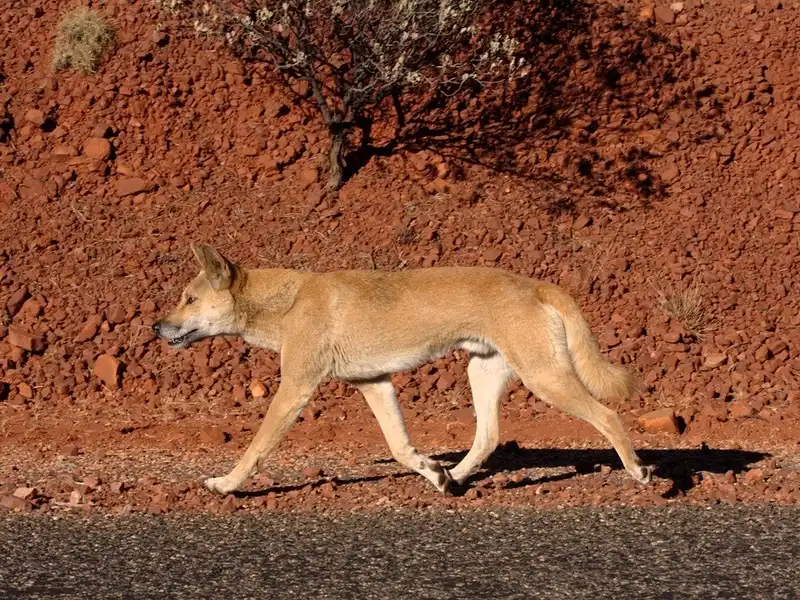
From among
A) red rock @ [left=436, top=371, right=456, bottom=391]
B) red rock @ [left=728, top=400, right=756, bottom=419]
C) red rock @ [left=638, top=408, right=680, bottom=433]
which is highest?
red rock @ [left=728, top=400, right=756, bottom=419]

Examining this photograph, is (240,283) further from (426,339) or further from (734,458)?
(734,458)

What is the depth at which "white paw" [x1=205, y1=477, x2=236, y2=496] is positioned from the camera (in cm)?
888

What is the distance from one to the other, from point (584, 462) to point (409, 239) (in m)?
5.49

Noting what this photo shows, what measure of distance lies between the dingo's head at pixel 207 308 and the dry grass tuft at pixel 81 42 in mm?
8412

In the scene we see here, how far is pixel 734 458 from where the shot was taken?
1043 centimetres

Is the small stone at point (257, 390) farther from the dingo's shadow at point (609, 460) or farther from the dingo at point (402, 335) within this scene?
the dingo at point (402, 335)

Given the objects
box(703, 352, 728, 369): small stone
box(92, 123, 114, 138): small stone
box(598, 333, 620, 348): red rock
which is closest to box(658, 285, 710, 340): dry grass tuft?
box(703, 352, 728, 369): small stone

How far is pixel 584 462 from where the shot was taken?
10359 mm

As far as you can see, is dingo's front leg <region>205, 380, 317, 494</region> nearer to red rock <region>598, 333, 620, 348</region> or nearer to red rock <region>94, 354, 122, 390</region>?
red rock <region>94, 354, 122, 390</region>

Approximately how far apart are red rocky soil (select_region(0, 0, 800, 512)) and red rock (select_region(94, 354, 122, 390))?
3 centimetres

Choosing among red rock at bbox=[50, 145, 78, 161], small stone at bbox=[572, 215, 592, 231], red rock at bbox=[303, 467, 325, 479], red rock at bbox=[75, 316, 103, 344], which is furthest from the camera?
red rock at bbox=[50, 145, 78, 161]

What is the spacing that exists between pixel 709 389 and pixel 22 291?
782 cm

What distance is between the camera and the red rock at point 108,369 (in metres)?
13.2

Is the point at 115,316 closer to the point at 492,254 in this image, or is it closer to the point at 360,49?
the point at 492,254
